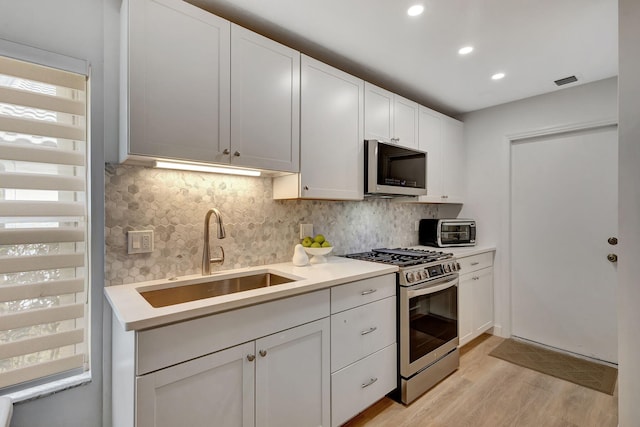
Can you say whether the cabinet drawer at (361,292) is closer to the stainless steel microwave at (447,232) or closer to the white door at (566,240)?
the stainless steel microwave at (447,232)

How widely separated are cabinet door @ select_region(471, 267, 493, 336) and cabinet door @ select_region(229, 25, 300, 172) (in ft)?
7.31

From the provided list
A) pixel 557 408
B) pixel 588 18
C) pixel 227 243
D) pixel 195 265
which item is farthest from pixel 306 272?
pixel 588 18

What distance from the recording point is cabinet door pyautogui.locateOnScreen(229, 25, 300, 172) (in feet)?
5.32

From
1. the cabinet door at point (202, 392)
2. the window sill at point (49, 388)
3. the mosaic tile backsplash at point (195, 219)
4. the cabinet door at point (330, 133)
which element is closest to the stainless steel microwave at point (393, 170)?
the cabinet door at point (330, 133)

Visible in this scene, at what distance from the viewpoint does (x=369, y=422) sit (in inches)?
73.7

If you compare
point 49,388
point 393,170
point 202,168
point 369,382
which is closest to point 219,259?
point 202,168

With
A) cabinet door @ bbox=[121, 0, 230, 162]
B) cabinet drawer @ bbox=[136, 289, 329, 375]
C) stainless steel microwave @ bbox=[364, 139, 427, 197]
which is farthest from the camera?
stainless steel microwave @ bbox=[364, 139, 427, 197]

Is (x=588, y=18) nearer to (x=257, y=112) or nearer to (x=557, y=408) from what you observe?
(x=257, y=112)

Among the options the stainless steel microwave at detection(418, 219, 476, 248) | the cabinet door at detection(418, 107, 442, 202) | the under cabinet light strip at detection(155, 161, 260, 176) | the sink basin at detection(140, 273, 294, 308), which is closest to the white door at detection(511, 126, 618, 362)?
the stainless steel microwave at detection(418, 219, 476, 248)

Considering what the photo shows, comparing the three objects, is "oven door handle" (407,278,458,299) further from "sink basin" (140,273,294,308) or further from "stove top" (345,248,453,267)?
"sink basin" (140,273,294,308)

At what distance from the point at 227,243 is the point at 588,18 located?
98.0 inches

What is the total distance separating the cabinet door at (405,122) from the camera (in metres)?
2.55

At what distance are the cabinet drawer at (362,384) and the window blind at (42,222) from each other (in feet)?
4.30

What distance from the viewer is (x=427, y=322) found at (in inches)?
87.7
